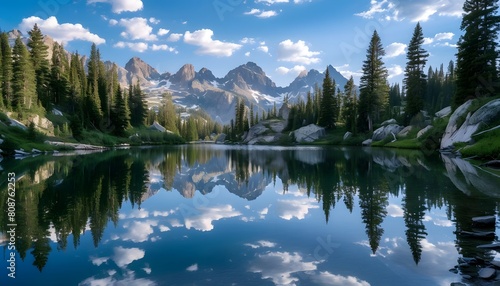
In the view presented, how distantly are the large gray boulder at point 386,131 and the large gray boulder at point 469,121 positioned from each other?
92.0 feet

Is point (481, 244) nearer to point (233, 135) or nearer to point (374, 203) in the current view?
point (374, 203)

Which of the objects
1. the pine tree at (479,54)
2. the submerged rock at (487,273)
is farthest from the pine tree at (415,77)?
the submerged rock at (487,273)

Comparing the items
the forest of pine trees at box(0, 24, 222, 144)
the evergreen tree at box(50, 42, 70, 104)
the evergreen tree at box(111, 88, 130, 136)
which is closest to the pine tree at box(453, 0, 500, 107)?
the forest of pine trees at box(0, 24, 222, 144)

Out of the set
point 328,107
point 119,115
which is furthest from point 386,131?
point 119,115

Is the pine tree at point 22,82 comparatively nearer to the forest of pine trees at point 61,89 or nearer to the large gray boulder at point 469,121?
the forest of pine trees at point 61,89

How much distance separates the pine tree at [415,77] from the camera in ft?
249

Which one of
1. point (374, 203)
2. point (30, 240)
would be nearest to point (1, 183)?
point (30, 240)

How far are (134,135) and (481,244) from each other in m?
125

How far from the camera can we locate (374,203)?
54.4ft

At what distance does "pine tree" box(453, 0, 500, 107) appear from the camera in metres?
49.4

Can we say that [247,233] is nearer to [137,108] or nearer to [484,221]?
[484,221]

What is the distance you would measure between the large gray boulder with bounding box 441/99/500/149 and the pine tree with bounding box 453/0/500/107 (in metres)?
5.01

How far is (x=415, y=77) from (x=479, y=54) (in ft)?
91.0

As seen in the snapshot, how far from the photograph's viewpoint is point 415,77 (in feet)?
259
